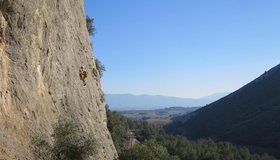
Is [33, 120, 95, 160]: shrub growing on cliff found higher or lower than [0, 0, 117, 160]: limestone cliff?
lower

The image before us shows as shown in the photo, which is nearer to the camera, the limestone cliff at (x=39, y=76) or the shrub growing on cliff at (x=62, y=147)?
the shrub growing on cliff at (x=62, y=147)

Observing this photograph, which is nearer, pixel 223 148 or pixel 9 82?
pixel 9 82

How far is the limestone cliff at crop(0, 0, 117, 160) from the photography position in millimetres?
32594

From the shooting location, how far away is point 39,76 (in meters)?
38.4

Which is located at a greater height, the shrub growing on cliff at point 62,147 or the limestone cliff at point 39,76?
the limestone cliff at point 39,76

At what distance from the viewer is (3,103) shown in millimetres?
31766

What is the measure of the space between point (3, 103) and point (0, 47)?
463 centimetres

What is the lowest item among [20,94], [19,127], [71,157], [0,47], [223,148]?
[223,148]

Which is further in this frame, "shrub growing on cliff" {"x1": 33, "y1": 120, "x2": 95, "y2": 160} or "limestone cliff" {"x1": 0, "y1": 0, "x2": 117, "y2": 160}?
"limestone cliff" {"x1": 0, "y1": 0, "x2": 117, "y2": 160}

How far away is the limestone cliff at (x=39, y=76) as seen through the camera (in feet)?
107

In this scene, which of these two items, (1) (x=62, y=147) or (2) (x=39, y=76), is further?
(2) (x=39, y=76)

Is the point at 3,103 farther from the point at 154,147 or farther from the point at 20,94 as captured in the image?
the point at 154,147

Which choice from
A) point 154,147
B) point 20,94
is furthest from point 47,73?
point 154,147

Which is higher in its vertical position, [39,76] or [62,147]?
[39,76]
